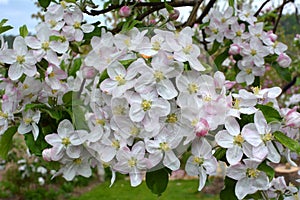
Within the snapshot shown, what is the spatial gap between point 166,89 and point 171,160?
14 cm

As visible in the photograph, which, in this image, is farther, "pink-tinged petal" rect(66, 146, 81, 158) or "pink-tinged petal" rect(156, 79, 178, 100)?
"pink-tinged petal" rect(66, 146, 81, 158)

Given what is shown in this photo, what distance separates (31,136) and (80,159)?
0.15 meters

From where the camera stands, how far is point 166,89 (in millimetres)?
944

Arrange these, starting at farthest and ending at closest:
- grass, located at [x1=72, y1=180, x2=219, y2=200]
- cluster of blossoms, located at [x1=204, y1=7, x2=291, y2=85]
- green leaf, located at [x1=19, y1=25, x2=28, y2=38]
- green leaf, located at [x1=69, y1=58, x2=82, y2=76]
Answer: grass, located at [x1=72, y1=180, x2=219, y2=200] < cluster of blossoms, located at [x1=204, y1=7, x2=291, y2=85] < green leaf, located at [x1=69, y1=58, x2=82, y2=76] < green leaf, located at [x1=19, y1=25, x2=28, y2=38]

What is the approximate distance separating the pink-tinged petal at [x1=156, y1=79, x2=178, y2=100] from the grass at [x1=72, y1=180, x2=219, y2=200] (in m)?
3.72

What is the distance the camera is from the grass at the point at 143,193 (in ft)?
15.7

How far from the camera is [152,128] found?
3.07 feet

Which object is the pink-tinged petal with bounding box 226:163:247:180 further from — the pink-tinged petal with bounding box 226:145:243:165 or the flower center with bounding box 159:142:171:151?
the flower center with bounding box 159:142:171:151

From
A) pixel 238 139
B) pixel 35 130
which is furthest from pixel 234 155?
pixel 35 130

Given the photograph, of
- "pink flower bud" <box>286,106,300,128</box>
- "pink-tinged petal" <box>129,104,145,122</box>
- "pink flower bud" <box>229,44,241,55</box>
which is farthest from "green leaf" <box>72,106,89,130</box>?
"pink flower bud" <box>229,44,241,55</box>

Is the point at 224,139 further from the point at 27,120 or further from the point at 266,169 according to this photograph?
the point at 27,120

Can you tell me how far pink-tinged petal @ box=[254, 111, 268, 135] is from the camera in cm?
97

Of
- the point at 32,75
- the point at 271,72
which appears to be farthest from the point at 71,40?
the point at 271,72

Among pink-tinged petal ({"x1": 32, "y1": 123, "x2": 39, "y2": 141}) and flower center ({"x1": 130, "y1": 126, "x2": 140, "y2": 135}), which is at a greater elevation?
flower center ({"x1": 130, "y1": 126, "x2": 140, "y2": 135})
